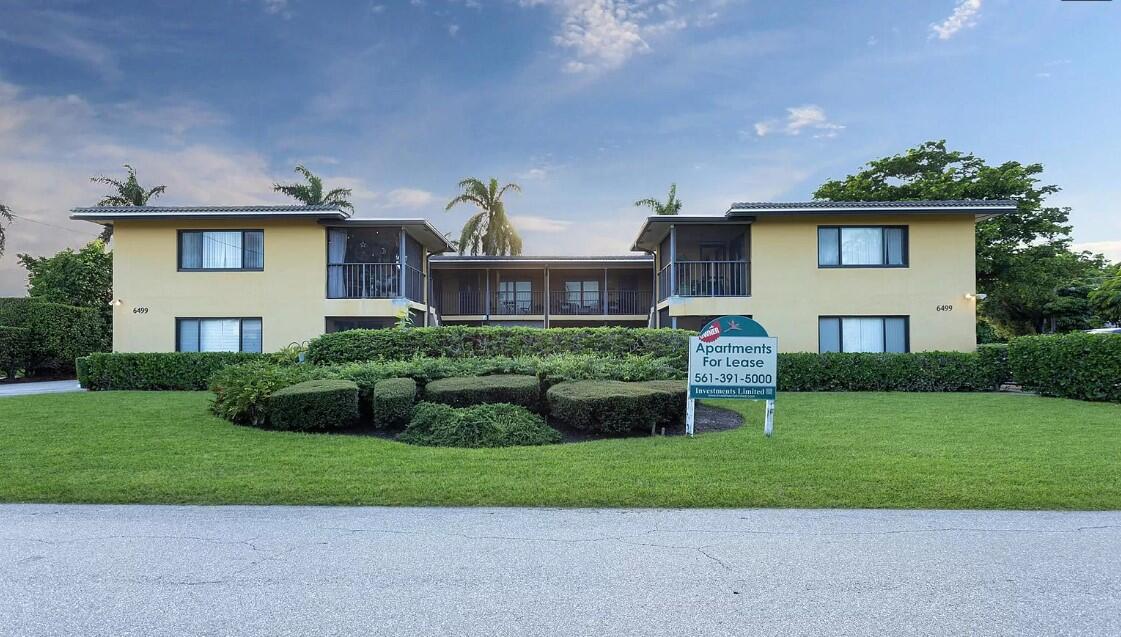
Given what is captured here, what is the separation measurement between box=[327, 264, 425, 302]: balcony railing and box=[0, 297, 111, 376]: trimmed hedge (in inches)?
405

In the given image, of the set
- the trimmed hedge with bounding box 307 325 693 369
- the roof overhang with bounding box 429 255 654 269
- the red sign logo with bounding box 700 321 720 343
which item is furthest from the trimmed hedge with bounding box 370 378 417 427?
the roof overhang with bounding box 429 255 654 269

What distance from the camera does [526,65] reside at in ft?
65.5

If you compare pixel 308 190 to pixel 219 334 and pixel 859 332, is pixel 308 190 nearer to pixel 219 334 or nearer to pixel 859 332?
pixel 219 334

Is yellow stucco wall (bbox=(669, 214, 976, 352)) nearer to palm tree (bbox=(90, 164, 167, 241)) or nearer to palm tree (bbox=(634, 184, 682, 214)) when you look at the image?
palm tree (bbox=(634, 184, 682, 214))

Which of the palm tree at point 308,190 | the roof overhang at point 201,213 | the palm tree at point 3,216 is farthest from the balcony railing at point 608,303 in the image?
the palm tree at point 3,216

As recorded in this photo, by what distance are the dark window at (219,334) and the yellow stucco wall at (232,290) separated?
0.21 metres

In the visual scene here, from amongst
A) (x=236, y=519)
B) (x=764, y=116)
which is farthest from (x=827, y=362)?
(x=236, y=519)

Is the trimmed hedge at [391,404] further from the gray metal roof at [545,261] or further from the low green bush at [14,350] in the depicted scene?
the low green bush at [14,350]

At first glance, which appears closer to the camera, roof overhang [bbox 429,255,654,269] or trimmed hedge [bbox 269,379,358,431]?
trimmed hedge [bbox 269,379,358,431]

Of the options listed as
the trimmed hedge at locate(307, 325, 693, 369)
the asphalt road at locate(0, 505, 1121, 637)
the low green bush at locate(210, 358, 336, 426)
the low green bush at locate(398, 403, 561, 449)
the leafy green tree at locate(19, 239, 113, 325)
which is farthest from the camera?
the leafy green tree at locate(19, 239, 113, 325)

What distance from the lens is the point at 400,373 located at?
12273 mm

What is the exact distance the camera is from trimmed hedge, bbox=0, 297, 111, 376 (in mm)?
22766

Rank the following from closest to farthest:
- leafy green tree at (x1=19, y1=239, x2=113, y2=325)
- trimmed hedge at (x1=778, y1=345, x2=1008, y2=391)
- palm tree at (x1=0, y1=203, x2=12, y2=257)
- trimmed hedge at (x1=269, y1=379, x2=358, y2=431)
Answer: trimmed hedge at (x1=269, y1=379, x2=358, y2=431) < trimmed hedge at (x1=778, y1=345, x2=1008, y2=391) < leafy green tree at (x1=19, y1=239, x2=113, y2=325) < palm tree at (x1=0, y1=203, x2=12, y2=257)

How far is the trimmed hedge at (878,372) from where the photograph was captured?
16750 millimetres
